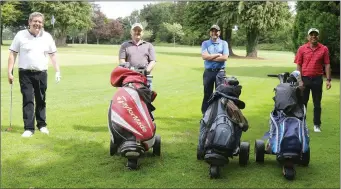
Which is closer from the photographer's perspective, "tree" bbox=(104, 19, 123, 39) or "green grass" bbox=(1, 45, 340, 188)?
"green grass" bbox=(1, 45, 340, 188)

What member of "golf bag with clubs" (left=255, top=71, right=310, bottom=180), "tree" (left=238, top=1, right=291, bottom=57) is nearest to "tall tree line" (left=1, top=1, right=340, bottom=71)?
"tree" (left=238, top=1, right=291, bottom=57)

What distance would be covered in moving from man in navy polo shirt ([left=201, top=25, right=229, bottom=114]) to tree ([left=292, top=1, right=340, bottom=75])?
12.2 m

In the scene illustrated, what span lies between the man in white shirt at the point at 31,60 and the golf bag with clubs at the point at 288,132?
11.5 feet

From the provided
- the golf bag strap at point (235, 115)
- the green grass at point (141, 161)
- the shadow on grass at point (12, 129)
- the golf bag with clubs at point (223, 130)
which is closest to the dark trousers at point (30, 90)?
the green grass at point (141, 161)

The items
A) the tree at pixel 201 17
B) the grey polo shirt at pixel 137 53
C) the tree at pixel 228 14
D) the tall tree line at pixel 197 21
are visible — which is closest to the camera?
the grey polo shirt at pixel 137 53

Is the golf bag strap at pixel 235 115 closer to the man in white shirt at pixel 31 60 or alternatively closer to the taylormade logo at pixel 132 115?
the taylormade logo at pixel 132 115

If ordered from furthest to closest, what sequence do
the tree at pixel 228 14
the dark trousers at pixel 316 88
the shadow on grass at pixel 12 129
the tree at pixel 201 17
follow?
1. the tree at pixel 201 17
2. the tree at pixel 228 14
3. the dark trousers at pixel 316 88
4. the shadow on grass at pixel 12 129

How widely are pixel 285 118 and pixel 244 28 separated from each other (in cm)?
3643

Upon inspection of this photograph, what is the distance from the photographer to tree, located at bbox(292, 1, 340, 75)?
715 inches

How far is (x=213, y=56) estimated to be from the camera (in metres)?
7.25

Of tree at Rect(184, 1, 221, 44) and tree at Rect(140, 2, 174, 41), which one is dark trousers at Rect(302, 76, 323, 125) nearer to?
tree at Rect(140, 2, 174, 41)

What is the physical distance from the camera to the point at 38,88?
675 centimetres

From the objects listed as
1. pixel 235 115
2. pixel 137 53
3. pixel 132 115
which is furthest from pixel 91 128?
pixel 235 115

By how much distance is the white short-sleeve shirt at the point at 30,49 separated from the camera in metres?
6.48
